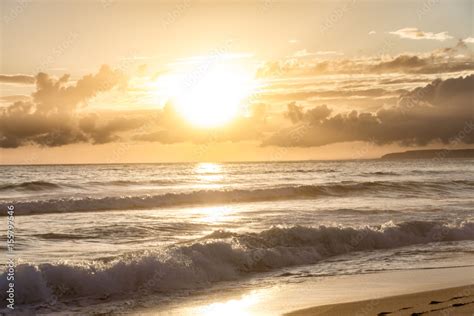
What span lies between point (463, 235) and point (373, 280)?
873 centimetres

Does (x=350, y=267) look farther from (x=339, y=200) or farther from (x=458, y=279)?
(x=339, y=200)

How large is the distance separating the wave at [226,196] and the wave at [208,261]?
17.6m

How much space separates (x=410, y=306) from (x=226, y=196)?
3136 centimetres

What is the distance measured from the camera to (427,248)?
59.5 ft

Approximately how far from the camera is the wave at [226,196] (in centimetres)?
3328

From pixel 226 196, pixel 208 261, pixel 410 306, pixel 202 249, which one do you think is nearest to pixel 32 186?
pixel 226 196

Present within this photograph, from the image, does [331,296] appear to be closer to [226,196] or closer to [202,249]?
[202,249]

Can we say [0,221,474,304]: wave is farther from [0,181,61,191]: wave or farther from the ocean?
[0,181,61,191]: wave

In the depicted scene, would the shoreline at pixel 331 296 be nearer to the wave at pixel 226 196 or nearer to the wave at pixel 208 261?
the wave at pixel 208 261

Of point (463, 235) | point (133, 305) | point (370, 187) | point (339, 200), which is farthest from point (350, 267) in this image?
point (370, 187)

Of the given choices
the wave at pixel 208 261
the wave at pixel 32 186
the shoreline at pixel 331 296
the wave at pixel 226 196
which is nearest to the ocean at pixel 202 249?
the wave at pixel 208 261

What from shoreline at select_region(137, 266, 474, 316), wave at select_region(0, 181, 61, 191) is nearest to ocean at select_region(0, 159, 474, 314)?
shoreline at select_region(137, 266, 474, 316)

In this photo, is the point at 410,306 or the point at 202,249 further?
the point at 202,249

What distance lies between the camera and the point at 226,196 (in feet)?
135
